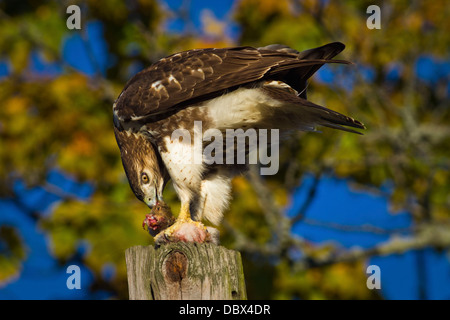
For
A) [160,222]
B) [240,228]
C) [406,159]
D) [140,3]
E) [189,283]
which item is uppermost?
[140,3]

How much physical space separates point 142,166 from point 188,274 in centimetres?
178

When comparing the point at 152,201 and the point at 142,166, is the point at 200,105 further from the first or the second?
the point at 152,201

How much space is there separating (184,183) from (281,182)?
5136 millimetres

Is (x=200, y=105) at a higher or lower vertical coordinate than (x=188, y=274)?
higher

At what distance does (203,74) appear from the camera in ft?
15.7

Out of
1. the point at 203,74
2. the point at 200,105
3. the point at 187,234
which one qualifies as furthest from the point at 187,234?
the point at 203,74

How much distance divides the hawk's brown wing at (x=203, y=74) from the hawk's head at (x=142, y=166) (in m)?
0.27

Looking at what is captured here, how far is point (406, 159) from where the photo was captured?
8914mm

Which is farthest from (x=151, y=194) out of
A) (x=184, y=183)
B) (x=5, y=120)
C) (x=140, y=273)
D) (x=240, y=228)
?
(x=5, y=120)

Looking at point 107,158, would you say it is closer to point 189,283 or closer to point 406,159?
point 406,159

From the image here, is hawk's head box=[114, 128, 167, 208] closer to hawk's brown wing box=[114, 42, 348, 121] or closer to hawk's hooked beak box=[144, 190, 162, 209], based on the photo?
hawk's hooked beak box=[144, 190, 162, 209]

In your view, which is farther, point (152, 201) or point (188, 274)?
point (152, 201)

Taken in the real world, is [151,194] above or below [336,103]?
below

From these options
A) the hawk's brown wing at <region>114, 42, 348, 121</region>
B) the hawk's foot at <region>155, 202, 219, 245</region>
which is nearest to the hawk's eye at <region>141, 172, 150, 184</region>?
the hawk's brown wing at <region>114, 42, 348, 121</region>
